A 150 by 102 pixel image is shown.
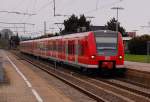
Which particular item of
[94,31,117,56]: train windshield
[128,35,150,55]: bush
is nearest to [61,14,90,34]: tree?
[128,35,150,55]: bush

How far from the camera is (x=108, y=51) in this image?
104ft

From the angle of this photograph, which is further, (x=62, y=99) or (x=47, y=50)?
(x=47, y=50)

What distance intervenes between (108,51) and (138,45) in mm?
54201

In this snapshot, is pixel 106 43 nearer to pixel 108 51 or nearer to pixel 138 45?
pixel 108 51

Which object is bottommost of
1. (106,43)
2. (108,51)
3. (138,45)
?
(138,45)

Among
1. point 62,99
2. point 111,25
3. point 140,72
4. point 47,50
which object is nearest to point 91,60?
point 140,72

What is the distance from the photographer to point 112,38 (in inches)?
1260

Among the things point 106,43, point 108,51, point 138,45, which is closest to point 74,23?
point 138,45

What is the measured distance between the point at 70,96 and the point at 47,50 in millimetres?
37495

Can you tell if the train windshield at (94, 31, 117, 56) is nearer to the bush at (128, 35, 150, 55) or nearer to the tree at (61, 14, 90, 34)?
the bush at (128, 35, 150, 55)

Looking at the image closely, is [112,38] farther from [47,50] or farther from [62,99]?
[47,50]

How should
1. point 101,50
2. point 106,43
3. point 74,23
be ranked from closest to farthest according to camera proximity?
point 101,50 → point 106,43 → point 74,23

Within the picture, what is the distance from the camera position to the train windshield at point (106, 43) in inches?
1241

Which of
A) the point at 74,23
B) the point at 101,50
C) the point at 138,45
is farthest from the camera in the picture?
the point at 74,23
